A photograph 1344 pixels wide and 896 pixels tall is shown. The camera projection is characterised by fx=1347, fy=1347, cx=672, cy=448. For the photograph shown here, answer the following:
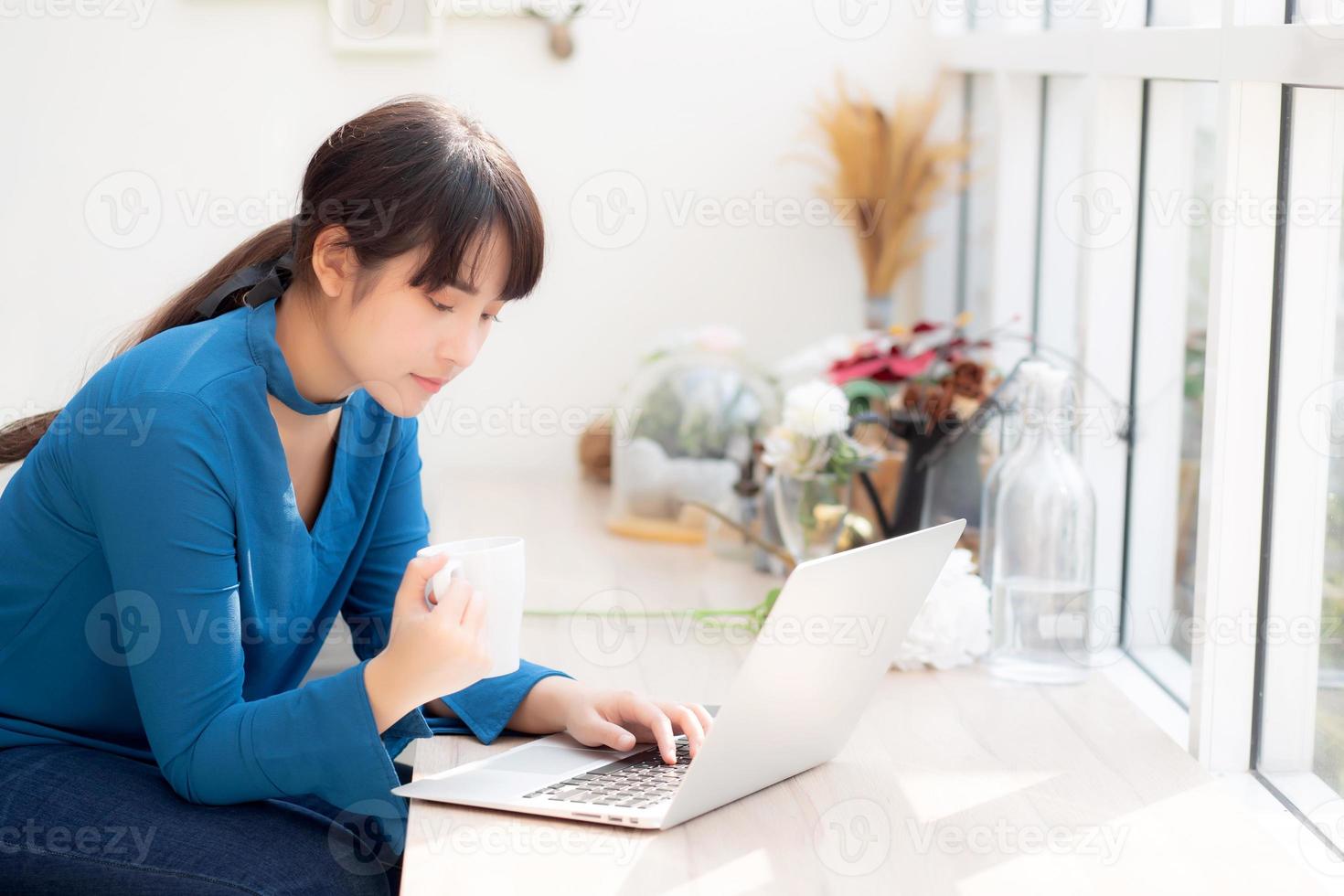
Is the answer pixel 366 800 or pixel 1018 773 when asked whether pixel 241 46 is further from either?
pixel 1018 773

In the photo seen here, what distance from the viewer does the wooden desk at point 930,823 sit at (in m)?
0.92

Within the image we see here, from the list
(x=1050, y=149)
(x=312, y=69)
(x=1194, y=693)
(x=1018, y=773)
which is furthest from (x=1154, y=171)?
(x=312, y=69)

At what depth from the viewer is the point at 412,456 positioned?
1394 millimetres

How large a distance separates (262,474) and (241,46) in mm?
1563

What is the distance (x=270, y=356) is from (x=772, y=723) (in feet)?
1.71

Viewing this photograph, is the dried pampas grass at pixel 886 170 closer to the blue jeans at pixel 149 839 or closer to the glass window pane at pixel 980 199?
the glass window pane at pixel 980 199

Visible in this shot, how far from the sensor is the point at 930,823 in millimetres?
1028
